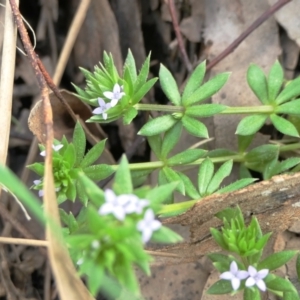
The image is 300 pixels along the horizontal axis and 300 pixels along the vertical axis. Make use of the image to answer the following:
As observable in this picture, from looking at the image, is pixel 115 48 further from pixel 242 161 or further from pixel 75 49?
pixel 242 161

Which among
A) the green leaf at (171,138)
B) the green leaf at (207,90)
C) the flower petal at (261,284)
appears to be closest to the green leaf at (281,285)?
the flower petal at (261,284)

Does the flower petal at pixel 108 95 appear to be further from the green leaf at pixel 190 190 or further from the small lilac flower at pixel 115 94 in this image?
the green leaf at pixel 190 190

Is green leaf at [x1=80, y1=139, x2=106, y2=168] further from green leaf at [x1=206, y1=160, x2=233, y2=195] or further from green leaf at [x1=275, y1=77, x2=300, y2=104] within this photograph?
green leaf at [x1=275, y1=77, x2=300, y2=104]

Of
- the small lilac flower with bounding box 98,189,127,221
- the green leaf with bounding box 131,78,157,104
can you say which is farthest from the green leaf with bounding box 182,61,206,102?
the small lilac flower with bounding box 98,189,127,221

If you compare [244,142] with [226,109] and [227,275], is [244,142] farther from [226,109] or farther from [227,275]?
[227,275]

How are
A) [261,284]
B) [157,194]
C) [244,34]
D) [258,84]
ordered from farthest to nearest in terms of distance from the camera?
[244,34] → [258,84] → [261,284] → [157,194]

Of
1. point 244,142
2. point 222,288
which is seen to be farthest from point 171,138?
point 222,288
